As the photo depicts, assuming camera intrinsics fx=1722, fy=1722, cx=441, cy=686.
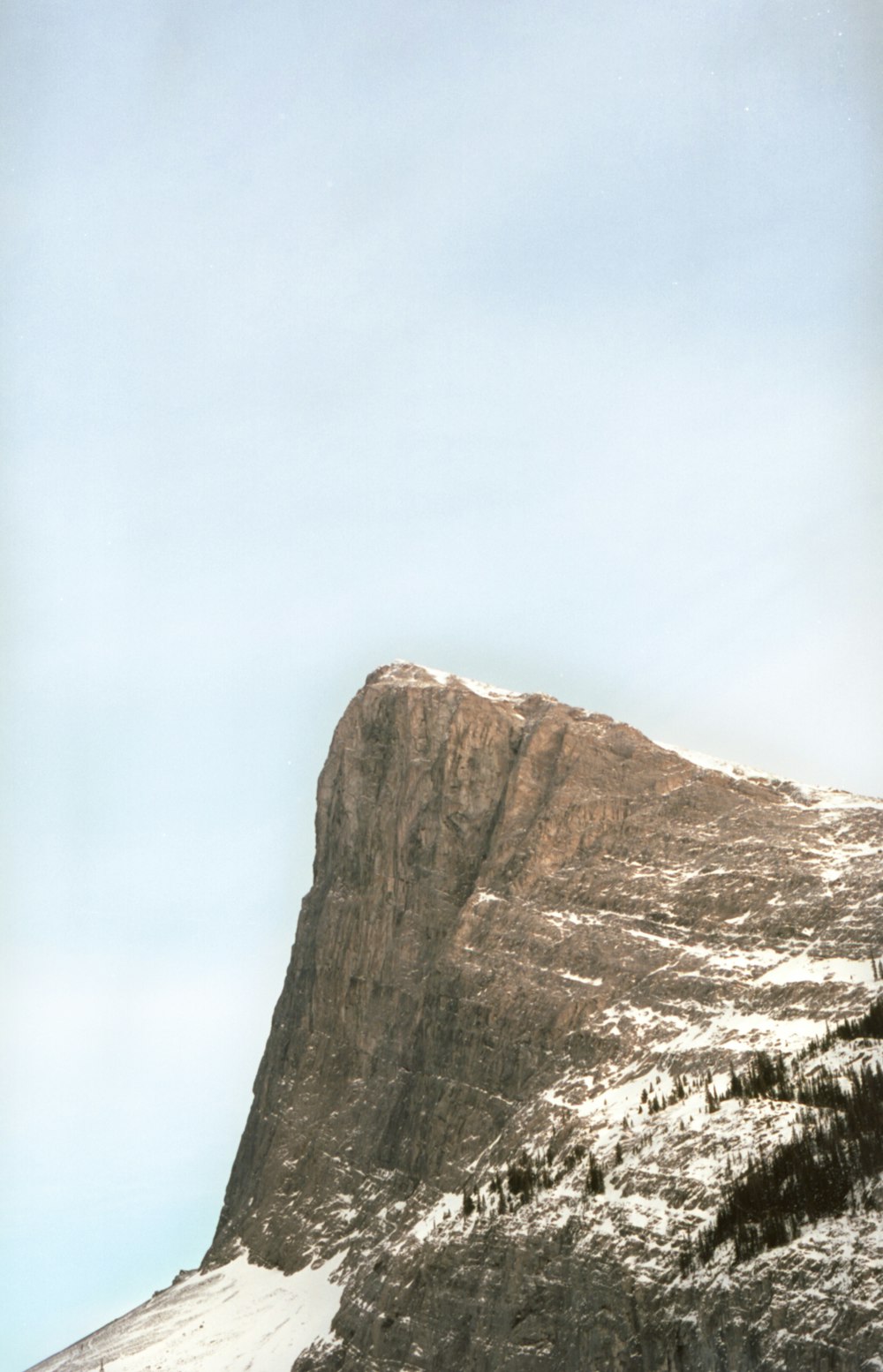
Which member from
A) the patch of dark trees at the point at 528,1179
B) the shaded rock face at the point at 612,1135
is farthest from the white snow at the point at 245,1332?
the patch of dark trees at the point at 528,1179

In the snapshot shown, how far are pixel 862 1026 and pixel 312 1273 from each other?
71.9 m

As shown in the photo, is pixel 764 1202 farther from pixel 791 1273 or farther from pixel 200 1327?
pixel 200 1327

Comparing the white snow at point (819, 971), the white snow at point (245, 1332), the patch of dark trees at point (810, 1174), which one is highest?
the white snow at point (819, 971)

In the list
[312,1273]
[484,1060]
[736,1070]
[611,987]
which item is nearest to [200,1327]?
[312,1273]

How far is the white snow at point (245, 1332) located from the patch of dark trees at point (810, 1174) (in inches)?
2201

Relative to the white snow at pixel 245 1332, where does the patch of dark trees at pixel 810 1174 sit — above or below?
above

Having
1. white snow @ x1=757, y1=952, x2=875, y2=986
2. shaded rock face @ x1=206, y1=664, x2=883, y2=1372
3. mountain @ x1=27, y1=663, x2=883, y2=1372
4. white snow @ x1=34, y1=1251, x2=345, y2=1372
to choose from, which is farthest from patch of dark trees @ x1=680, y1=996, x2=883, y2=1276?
white snow @ x1=34, y1=1251, x2=345, y2=1372

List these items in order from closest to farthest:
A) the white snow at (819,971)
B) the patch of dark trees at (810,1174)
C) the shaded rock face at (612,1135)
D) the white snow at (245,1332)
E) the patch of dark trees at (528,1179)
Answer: the shaded rock face at (612,1135), the patch of dark trees at (810,1174), the patch of dark trees at (528,1179), the white snow at (819,971), the white snow at (245,1332)

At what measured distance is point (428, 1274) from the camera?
522 ft

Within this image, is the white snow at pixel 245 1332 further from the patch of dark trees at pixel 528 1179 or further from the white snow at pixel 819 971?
the white snow at pixel 819 971

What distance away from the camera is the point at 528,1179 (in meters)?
158

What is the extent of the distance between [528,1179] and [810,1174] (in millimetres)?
30537

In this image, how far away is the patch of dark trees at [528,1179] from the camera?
154 metres

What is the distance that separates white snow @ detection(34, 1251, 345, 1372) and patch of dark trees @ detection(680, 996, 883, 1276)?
2201 inches
